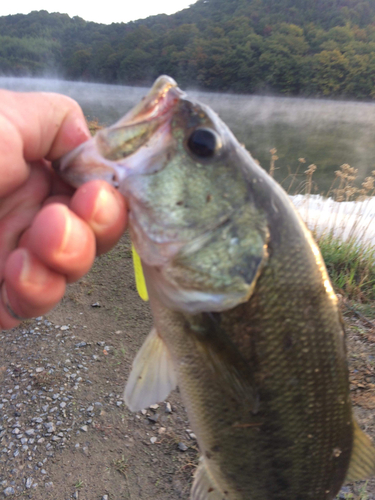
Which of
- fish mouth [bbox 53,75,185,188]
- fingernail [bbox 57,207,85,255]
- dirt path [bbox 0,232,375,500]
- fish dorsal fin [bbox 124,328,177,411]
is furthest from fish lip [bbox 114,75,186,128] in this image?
dirt path [bbox 0,232,375,500]

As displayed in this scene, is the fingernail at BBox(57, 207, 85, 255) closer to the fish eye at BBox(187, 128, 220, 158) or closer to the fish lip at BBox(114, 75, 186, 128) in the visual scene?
the fish lip at BBox(114, 75, 186, 128)

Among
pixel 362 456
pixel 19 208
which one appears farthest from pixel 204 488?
pixel 19 208

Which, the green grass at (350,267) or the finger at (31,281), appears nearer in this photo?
the finger at (31,281)

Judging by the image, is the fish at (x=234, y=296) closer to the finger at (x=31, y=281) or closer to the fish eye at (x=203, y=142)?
the fish eye at (x=203, y=142)

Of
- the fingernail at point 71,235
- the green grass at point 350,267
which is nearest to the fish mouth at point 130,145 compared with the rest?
the fingernail at point 71,235

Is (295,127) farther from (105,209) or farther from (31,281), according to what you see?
(31,281)

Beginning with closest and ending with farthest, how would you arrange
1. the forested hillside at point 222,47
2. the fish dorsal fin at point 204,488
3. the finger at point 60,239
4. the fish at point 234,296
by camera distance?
1. the finger at point 60,239
2. the fish at point 234,296
3. the fish dorsal fin at point 204,488
4. the forested hillside at point 222,47
